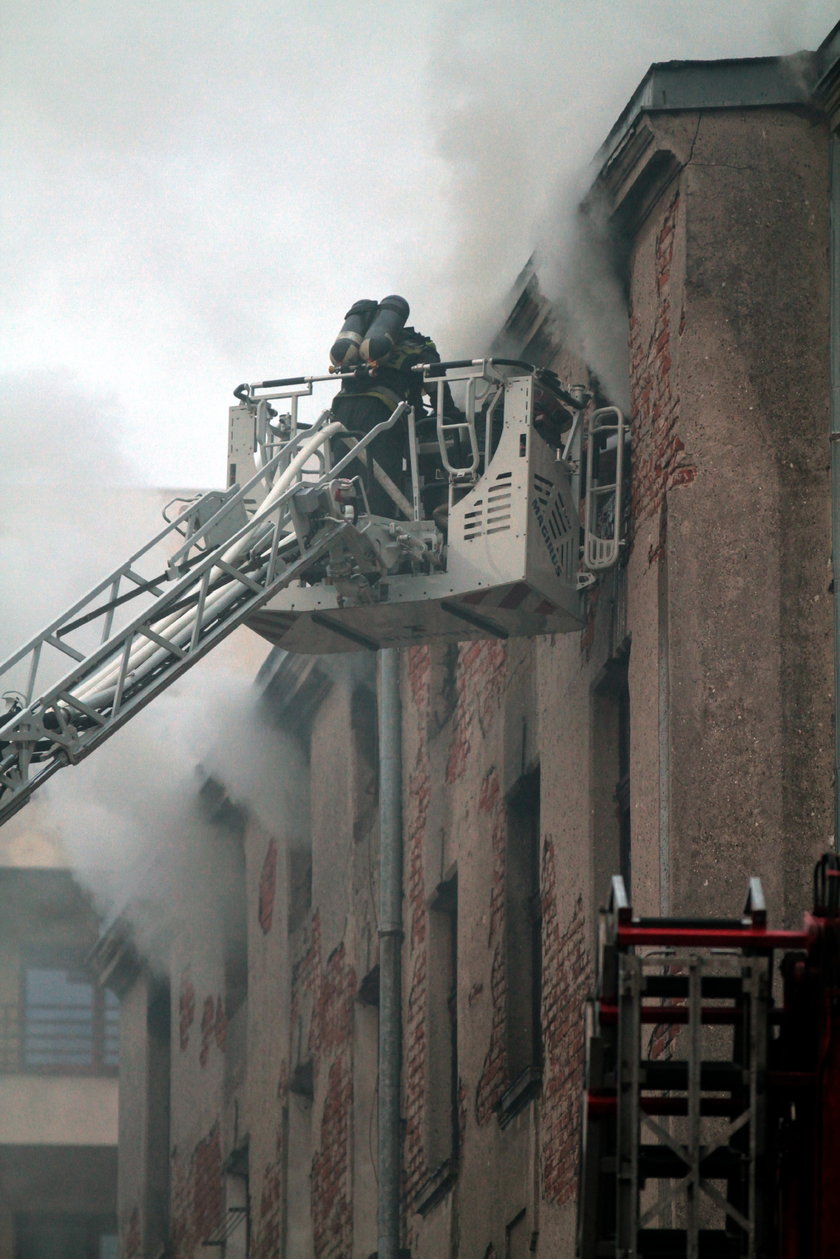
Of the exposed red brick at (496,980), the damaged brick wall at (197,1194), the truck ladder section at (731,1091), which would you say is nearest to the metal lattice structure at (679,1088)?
the truck ladder section at (731,1091)

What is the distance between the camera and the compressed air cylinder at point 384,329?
16266 mm

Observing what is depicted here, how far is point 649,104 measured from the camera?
50.6 feet

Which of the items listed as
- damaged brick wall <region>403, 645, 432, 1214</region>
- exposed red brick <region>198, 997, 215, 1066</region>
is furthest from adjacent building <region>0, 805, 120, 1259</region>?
damaged brick wall <region>403, 645, 432, 1214</region>

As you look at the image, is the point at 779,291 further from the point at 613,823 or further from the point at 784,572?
the point at 613,823

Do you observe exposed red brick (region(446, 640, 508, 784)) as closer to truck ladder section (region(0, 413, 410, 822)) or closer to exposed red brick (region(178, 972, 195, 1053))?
truck ladder section (region(0, 413, 410, 822))

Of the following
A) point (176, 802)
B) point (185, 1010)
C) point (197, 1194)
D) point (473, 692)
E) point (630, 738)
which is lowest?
point (197, 1194)

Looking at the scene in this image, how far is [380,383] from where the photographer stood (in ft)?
54.1

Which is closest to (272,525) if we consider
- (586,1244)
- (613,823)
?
(613,823)

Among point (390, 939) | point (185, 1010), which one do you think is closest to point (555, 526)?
point (390, 939)

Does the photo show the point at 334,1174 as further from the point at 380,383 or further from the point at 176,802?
the point at 380,383

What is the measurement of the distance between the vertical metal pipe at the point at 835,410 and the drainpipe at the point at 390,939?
6.92 meters

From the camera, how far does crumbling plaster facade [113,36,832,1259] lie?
14617 mm

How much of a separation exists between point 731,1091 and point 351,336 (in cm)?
663

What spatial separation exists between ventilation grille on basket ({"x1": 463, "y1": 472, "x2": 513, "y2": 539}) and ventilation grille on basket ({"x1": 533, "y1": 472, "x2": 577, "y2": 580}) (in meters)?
0.18
